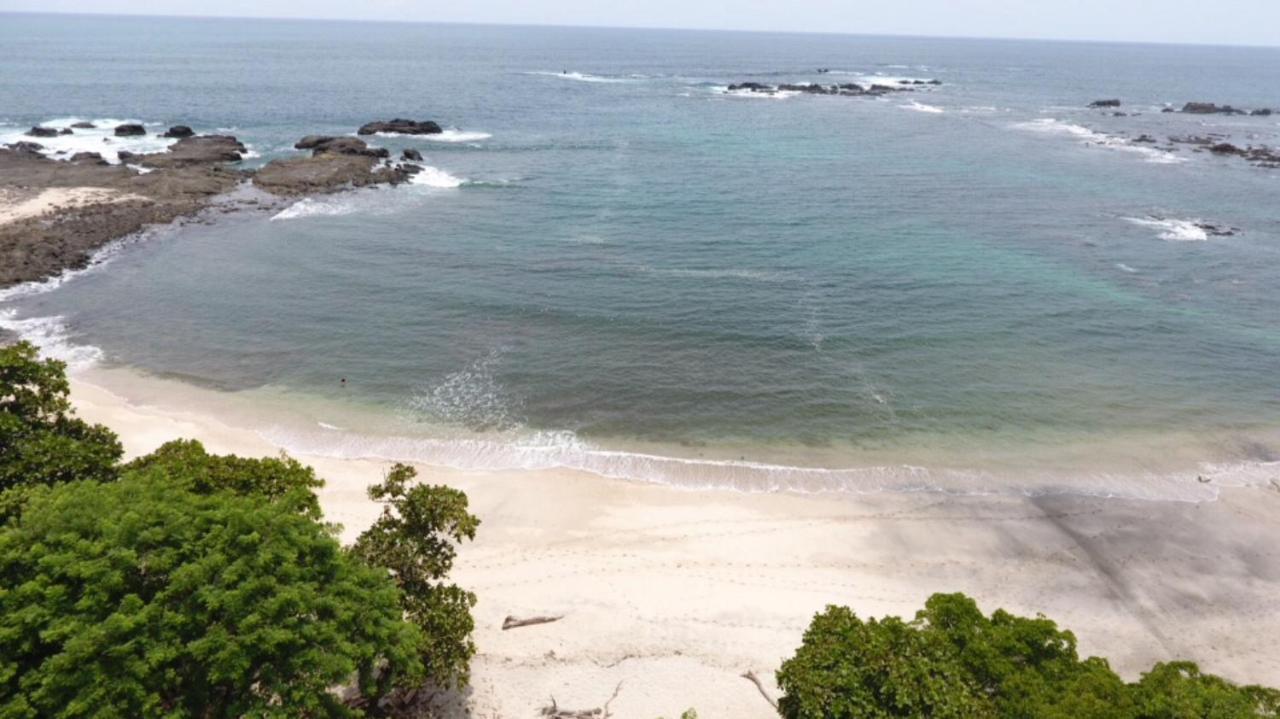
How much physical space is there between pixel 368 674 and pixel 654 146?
80554 millimetres

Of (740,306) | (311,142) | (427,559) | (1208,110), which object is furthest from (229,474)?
(1208,110)

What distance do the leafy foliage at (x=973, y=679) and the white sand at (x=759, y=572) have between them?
427 centimetres

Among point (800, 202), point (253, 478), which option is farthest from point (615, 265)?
point (253, 478)

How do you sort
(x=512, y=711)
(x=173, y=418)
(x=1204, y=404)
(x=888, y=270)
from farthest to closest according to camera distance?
(x=888, y=270) → (x=1204, y=404) → (x=173, y=418) → (x=512, y=711)

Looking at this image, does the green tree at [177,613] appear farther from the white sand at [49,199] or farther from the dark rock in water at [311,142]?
the dark rock in water at [311,142]

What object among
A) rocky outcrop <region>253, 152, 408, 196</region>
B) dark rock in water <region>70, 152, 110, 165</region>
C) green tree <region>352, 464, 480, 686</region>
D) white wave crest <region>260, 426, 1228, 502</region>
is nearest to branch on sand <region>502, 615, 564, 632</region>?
green tree <region>352, 464, 480, 686</region>

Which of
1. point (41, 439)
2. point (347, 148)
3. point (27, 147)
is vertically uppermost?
point (347, 148)

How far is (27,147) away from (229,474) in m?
77.5

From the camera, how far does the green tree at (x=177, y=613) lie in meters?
12.8

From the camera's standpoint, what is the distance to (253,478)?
19.5 meters

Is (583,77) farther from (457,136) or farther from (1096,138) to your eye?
(1096,138)

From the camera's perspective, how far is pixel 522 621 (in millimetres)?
21500

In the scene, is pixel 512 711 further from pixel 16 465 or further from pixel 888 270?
pixel 888 270

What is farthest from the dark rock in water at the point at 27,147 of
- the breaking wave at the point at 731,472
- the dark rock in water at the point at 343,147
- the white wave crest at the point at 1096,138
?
the white wave crest at the point at 1096,138
